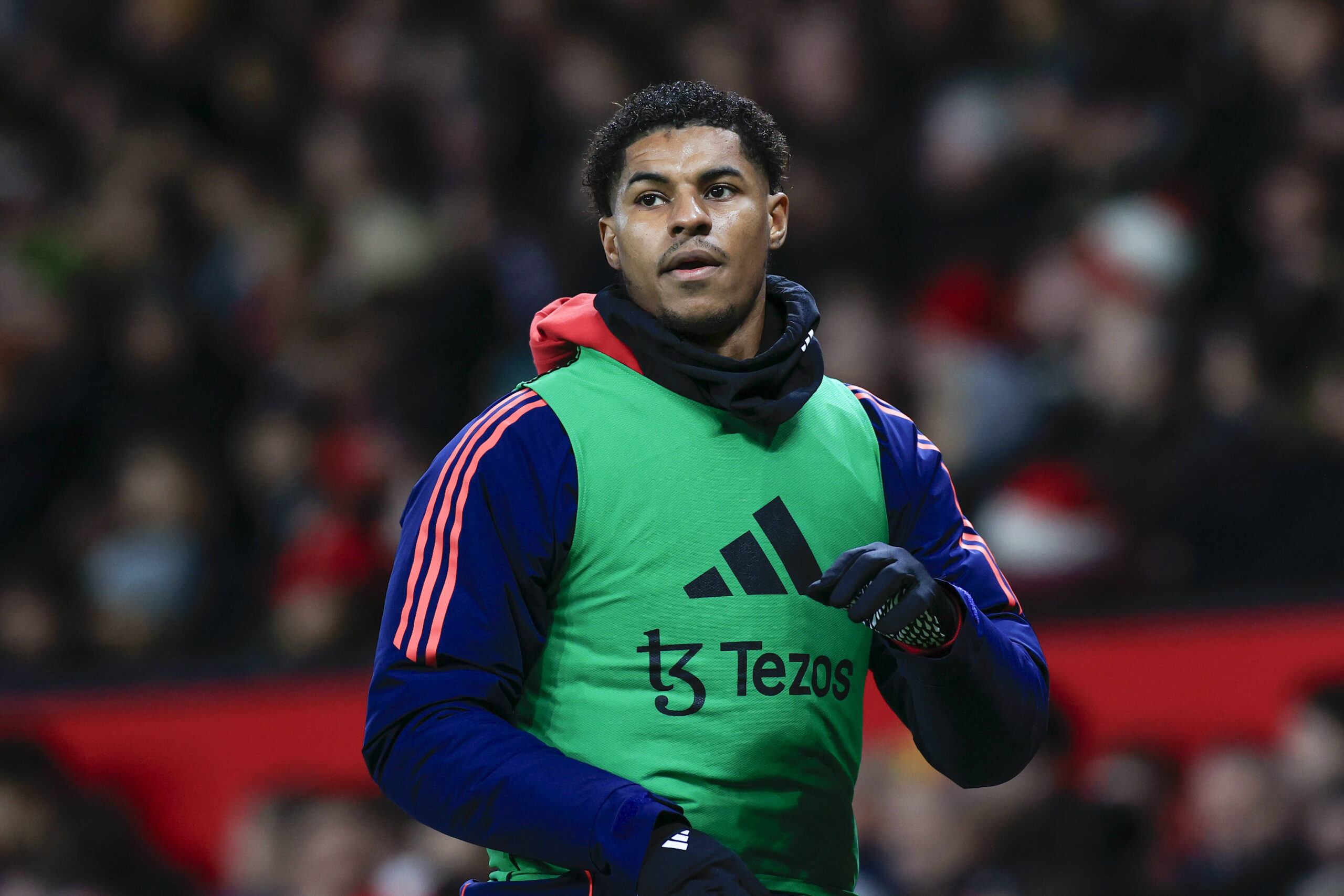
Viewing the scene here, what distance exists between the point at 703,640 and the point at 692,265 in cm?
56

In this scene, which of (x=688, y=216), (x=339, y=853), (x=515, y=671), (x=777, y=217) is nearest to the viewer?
(x=515, y=671)

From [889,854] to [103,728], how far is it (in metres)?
3.47

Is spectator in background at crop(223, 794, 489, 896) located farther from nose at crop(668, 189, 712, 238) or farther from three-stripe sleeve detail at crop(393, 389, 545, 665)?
nose at crop(668, 189, 712, 238)

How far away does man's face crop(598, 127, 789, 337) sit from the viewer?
99.0 inches

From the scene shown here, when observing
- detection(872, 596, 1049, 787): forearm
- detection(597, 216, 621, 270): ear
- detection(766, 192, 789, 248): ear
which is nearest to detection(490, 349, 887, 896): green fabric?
detection(872, 596, 1049, 787): forearm

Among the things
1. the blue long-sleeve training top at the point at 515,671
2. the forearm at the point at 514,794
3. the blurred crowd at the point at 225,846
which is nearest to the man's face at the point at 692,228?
the blue long-sleeve training top at the point at 515,671

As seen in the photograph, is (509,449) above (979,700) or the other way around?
above

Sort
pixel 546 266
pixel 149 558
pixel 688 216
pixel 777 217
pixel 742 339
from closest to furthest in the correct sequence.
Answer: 1. pixel 688 216
2. pixel 742 339
3. pixel 777 217
4. pixel 546 266
5. pixel 149 558

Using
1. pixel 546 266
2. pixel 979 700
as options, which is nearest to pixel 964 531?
pixel 979 700

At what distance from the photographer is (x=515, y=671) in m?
2.30

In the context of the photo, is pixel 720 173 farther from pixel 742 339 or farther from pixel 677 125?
pixel 742 339

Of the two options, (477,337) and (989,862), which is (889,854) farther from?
(477,337)

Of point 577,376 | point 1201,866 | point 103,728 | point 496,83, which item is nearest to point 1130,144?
point 1201,866

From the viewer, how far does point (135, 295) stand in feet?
27.0
